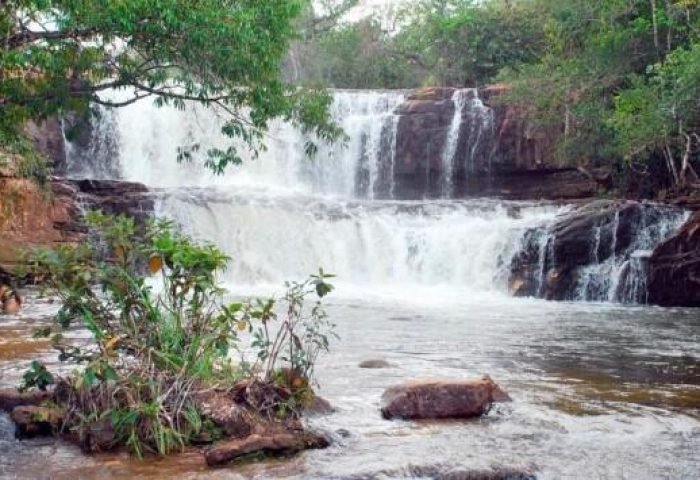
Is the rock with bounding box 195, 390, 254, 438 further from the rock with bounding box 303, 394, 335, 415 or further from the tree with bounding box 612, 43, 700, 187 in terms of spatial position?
the tree with bounding box 612, 43, 700, 187

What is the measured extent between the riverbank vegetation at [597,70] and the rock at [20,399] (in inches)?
511

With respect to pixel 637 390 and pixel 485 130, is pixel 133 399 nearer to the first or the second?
pixel 637 390

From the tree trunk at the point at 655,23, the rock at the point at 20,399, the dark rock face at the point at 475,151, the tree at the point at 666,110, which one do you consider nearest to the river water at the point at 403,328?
the rock at the point at 20,399

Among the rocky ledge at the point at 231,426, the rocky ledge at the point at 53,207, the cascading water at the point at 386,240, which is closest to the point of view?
the rocky ledge at the point at 231,426

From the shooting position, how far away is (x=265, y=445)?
5641 millimetres

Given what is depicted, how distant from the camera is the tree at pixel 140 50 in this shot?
7523 mm

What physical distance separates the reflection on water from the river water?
0.02 m

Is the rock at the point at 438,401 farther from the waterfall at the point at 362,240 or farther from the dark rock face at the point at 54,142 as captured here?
the dark rock face at the point at 54,142

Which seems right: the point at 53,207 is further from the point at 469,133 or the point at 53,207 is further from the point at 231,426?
the point at 469,133

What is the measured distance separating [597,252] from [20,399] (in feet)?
45.8

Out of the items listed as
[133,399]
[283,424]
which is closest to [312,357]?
[283,424]

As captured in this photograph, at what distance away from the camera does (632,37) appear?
68.2 ft

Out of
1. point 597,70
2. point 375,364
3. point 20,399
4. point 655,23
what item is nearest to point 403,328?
point 375,364

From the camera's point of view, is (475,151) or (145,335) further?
(475,151)
